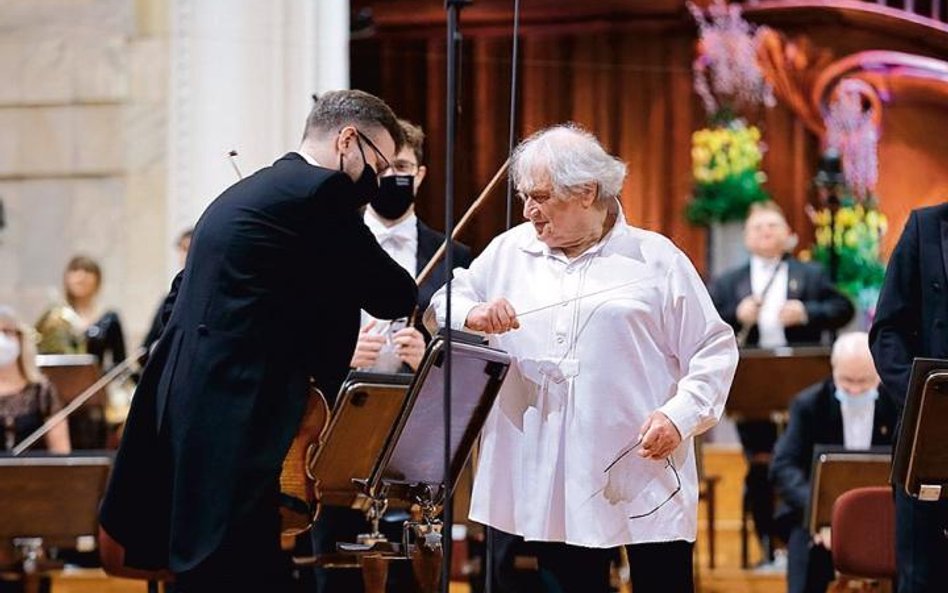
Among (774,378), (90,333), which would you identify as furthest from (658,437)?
(90,333)

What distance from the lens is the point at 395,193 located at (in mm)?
4309

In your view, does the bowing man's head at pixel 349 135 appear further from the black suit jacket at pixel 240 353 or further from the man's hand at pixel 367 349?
the man's hand at pixel 367 349

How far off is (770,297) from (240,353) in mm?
4958

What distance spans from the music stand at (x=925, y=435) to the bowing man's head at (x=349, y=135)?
1.26m

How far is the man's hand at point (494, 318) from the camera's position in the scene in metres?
3.85

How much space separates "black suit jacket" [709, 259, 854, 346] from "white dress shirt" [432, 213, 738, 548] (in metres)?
3.81

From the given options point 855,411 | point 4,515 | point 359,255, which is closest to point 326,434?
point 359,255

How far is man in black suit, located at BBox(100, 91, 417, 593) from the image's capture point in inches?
136

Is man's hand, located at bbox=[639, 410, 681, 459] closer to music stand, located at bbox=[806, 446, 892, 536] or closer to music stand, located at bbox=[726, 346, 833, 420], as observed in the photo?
music stand, located at bbox=[806, 446, 892, 536]

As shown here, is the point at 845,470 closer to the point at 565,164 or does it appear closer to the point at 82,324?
the point at 565,164

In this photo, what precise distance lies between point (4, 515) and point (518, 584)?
1842mm

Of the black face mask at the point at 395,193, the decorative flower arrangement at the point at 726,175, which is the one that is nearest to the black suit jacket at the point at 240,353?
the black face mask at the point at 395,193

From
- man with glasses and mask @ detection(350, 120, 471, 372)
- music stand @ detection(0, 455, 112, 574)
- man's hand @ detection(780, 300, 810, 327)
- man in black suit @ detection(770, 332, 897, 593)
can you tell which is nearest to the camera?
man with glasses and mask @ detection(350, 120, 471, 372)

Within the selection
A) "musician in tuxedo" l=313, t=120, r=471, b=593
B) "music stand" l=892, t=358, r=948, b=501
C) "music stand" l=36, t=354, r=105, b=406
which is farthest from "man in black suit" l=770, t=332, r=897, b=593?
"music stand" l=36, t=354, r=105, b=406
